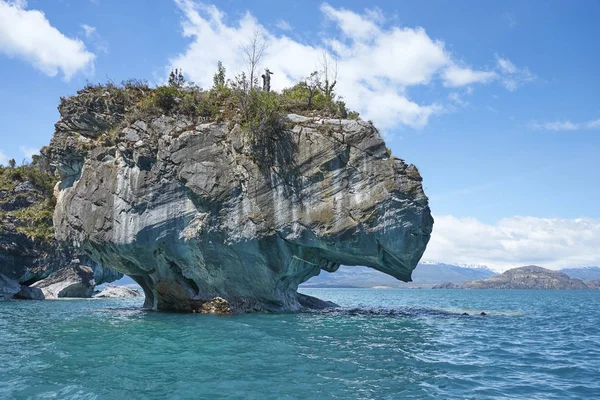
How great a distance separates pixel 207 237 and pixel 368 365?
1602cm

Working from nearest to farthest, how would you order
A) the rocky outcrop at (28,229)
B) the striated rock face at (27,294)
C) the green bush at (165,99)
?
1. the green bush at (165,99)
2. the striated rock face at (27,294)
3. the rocky outcrop at (28,229)

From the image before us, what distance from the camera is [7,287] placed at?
46469 millimetres

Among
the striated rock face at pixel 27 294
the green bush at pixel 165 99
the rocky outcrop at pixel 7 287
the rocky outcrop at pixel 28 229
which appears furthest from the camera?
the rocky outcrop at pixel 28 229

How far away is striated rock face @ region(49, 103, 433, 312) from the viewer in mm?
25406

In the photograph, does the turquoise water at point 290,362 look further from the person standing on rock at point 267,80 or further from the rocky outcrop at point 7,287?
the rocky outcrop at point 7,287

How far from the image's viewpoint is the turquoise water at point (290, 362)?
10414 mm

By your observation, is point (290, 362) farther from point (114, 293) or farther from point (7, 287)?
point (114, 293)

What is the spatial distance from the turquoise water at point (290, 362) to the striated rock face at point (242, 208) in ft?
18.3

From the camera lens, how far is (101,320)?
961 inches

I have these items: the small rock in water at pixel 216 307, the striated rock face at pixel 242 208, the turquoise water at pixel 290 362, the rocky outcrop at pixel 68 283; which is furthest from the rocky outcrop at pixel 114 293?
the turquoise water at pixel 290 362

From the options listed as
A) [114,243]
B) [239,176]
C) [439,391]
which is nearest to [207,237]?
[239,176]

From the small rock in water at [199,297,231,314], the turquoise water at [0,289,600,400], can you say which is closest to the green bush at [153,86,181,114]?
the small rock in water at [199,297,231,314]

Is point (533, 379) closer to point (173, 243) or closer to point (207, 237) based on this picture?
point (207, 237)

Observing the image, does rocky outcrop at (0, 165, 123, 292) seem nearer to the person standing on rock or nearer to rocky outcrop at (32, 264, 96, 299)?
rocky outcrop at (32, 264, 96, 299)
